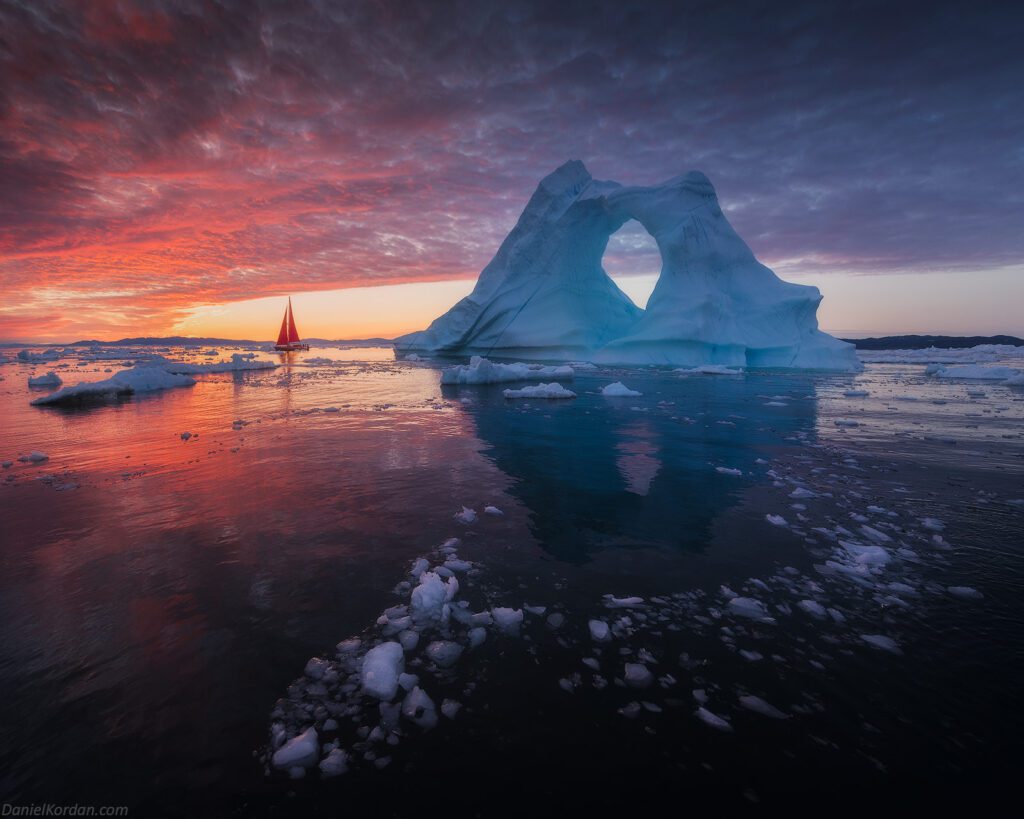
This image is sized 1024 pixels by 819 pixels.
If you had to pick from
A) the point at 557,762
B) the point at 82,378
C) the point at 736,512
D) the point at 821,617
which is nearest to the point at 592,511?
the point at 736,512

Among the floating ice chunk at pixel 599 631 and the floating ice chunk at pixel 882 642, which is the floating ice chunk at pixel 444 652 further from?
the floating ice chunk at pixel 882 642

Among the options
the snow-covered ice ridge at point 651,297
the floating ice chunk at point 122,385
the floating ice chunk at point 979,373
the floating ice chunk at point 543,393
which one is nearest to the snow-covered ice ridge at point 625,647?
the floating ice chunk at point 543,393

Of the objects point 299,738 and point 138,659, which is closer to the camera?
point 299,738

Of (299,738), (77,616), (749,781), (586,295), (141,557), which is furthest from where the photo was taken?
(586,295)

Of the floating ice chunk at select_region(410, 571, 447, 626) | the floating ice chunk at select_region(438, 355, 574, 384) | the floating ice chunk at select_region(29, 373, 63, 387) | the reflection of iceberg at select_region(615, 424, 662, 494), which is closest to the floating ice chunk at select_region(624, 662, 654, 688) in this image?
the floating ice chunk at select_region(410, 571, 447, 626)

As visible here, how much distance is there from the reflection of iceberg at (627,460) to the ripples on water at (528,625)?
63 millimetres

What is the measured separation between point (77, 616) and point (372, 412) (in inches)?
342

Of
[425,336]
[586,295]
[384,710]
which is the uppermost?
[586,295]

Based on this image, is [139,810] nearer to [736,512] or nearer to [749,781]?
[749,781]

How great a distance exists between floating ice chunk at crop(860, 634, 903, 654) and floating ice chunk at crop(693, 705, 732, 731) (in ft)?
3.91

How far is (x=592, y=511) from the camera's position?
4.78m

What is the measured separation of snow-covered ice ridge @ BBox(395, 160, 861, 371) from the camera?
25.5m

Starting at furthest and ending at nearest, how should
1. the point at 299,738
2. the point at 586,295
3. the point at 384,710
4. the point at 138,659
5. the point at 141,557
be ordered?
the point at 586,295 < the point at 141,557 < the point at 138,659 < the point at 384,710 < the point at 299,738

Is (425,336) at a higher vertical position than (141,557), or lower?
higher
